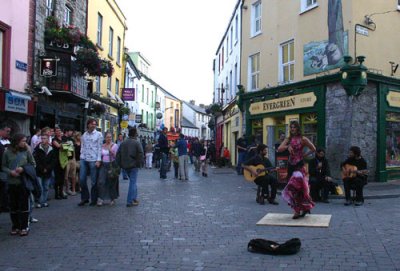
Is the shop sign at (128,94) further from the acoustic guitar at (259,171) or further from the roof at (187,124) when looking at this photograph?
the roof at (187,124)

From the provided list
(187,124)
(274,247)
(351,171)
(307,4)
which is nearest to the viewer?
(274,247)

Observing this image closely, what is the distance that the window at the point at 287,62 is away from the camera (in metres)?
18.6

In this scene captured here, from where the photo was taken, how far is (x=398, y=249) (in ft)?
19.1

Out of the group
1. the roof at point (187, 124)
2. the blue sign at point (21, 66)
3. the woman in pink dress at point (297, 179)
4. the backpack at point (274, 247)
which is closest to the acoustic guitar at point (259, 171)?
the woman in pink dress at point (297, 179)

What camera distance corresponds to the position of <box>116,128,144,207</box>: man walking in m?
9.72

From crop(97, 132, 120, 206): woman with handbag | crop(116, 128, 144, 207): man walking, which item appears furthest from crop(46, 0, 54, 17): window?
crop(116, 128, 144, 207): man walking

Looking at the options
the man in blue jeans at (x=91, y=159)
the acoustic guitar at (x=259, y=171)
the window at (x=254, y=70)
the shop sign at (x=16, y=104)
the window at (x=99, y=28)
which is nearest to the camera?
the man in blue jeans at (x=91, y=159)

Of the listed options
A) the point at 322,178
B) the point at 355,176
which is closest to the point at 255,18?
the point at 322,178

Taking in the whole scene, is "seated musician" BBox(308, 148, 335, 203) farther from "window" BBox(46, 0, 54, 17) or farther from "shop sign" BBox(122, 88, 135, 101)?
"shop sign" BBox(122, 88, 135, 101)

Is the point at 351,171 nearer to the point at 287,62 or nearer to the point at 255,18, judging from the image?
the point at 287,62

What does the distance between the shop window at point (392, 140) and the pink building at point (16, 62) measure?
12569mm

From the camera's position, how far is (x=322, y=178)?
10.9 m

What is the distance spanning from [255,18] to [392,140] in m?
9.76

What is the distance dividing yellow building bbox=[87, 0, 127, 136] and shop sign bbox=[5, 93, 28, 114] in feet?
26.5
